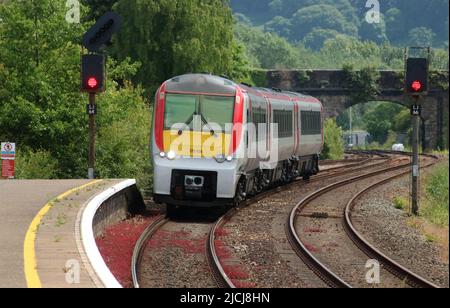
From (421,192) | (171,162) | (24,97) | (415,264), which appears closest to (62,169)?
(24,97)

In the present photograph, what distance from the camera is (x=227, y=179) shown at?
68.5 feet

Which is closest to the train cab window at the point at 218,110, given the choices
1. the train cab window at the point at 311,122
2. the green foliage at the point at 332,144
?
the train cab window at the point at 311,122

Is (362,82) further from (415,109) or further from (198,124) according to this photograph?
(198,124)

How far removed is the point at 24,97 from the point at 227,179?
1017 cm

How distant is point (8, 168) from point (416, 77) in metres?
11.6

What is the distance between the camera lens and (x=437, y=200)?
25.9m

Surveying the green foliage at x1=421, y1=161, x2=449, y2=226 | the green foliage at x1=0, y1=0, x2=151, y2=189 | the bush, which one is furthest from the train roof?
the bush

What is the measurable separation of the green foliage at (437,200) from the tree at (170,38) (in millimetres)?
13248

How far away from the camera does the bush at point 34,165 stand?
27.1 metres

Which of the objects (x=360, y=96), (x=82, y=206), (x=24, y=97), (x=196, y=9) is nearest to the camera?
(x=82, y=206)

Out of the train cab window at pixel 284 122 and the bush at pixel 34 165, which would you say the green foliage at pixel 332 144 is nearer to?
the train cab window at pixel 284 122

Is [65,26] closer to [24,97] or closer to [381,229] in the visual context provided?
[24,97]

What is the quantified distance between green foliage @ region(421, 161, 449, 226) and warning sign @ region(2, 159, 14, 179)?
11277 millimetres

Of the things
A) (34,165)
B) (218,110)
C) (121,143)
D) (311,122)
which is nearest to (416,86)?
(218,110)
